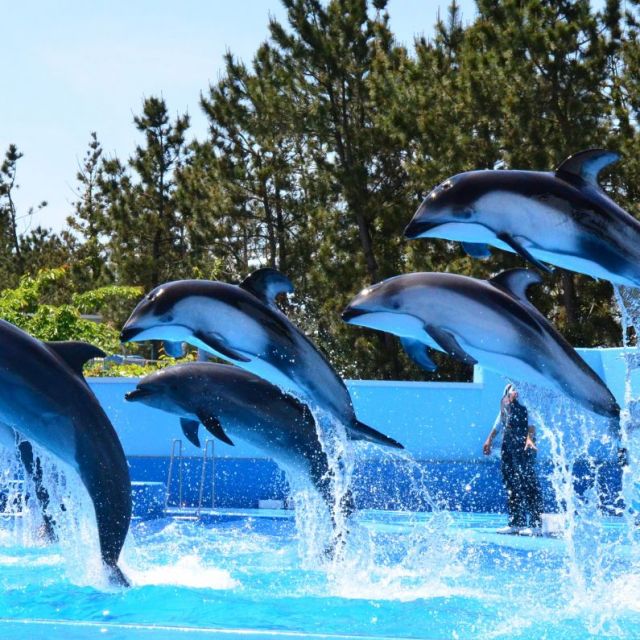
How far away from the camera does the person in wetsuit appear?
9.41m

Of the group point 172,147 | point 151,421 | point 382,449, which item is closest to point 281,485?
point 382,449

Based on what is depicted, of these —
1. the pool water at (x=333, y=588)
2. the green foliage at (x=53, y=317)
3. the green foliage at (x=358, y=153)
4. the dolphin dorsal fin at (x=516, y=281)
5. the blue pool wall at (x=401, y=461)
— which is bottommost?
the pool water at (x=333, y=588)

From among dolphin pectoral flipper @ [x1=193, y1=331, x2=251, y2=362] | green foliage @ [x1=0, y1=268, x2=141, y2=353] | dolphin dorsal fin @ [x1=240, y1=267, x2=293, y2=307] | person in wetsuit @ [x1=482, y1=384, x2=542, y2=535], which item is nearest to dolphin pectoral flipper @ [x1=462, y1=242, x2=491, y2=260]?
dolphin dorsal fin @ [x1=240, y1=267, x2=293, y2=307]

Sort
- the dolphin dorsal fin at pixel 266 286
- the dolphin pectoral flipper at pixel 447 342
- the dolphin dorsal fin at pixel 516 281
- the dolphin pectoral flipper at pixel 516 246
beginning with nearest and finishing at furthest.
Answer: the dolphin pectoral flipper at pixel 516 246, the dolphin pectoral flipper at pixel 447 342, the dolphin dorsal fin at pixel 516 281, the dolphin dorsal fin at pixel 266 286

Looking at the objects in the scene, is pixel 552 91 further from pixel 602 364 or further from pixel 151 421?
pixel 151 421

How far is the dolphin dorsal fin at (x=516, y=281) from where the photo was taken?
6.11 meters

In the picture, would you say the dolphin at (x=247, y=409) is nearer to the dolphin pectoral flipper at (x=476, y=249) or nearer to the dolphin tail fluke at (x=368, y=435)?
the dolphin tail fluke at (x=368, y=435)

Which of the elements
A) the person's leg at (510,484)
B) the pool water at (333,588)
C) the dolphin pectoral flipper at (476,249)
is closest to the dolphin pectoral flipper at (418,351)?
the dolphin pectoral flipper at (476,249)

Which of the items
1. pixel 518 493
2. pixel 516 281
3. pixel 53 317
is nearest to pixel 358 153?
pixel 53 317

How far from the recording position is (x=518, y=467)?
31.2 feet

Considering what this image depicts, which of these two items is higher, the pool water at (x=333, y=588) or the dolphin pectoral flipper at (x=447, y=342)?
the dolphin pectoral flipper at (x=447, y=342)

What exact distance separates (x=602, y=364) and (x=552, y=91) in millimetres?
6322

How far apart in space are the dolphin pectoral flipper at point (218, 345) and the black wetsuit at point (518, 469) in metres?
3.53

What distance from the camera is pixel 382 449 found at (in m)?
12.6
